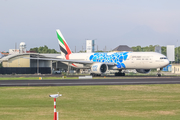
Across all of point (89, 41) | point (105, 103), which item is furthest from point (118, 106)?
point (89, 41)

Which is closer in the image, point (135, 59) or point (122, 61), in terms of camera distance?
point (135, 59)

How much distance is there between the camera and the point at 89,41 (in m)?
146

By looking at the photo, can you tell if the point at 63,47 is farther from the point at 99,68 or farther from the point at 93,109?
the point at 93,109

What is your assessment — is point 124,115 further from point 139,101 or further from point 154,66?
point 154,66

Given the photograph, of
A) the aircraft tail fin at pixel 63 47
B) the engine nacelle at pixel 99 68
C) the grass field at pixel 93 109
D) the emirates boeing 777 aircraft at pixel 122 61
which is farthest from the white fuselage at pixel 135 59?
the grass field at pixel 93 109

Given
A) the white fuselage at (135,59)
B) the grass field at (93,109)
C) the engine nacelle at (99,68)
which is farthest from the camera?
the engine nacelle at (99,68)

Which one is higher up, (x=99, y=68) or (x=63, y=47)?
(x=63, y=47)

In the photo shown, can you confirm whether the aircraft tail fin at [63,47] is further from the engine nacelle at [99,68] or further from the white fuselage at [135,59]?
the engine nacelle at [99,68]

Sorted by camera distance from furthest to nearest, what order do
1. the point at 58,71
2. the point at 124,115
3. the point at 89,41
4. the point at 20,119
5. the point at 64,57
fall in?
1. the point at 89,41
2. the point at 58,71
3. the point at 64,57
4. the point at 124,115
5. the point at 20,119

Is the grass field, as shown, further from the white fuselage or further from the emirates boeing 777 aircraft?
the emirates boeing 777 aircraft

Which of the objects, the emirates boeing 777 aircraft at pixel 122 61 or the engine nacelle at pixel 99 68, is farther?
the engine nacelle at pixel 99 68

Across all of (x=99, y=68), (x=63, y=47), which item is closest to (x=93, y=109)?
(x=99, y=68)

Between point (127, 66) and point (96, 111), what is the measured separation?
138 ft

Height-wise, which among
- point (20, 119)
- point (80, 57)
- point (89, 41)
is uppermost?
point (89, 41)
